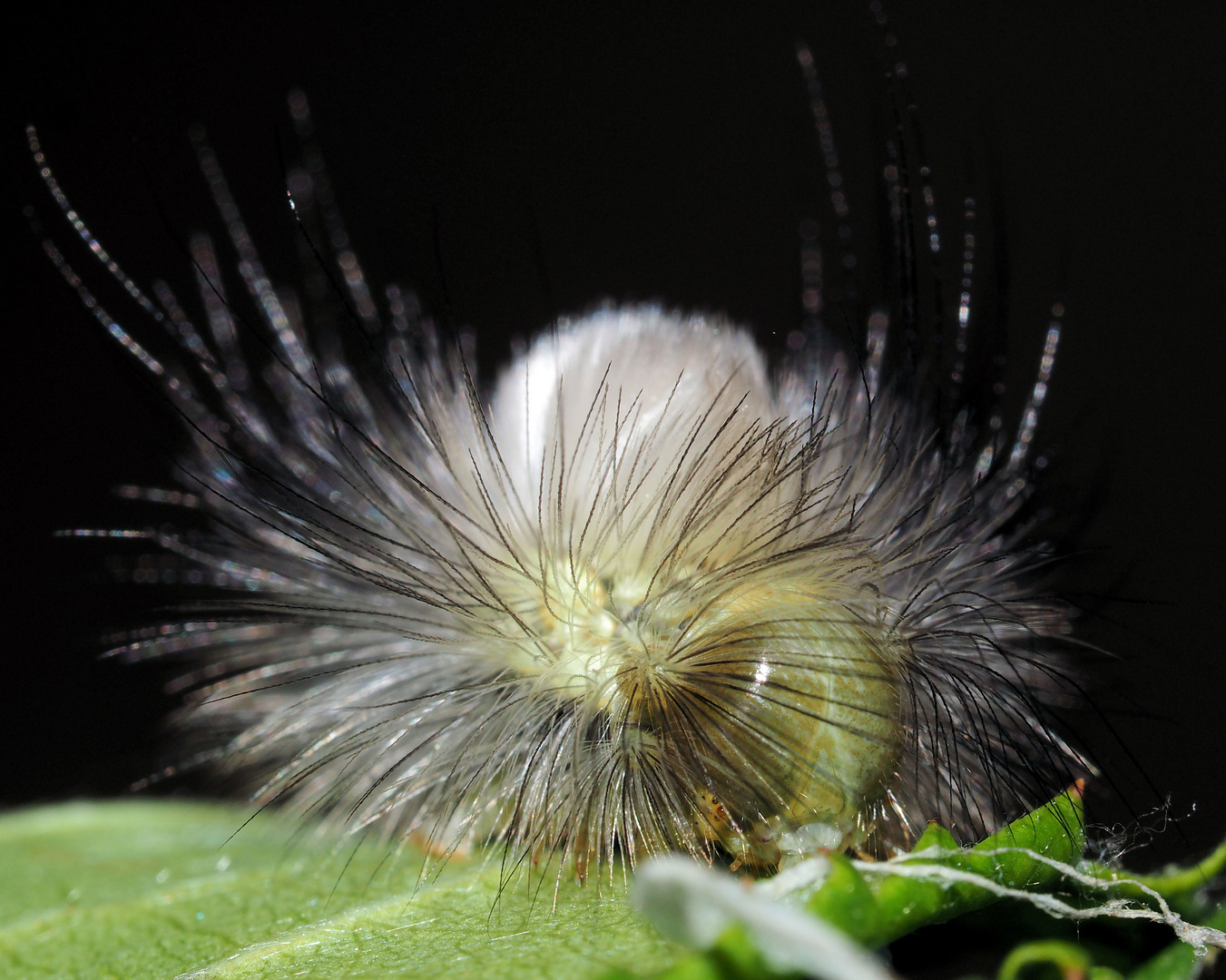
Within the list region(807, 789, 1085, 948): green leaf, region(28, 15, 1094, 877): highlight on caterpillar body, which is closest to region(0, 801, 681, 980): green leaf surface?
region(28, 15, 1094, 877): highlight on caterpillar body

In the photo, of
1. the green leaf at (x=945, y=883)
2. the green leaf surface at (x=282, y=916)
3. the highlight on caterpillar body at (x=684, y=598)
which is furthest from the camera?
the highlight on caterpillar body at (x=684, y=598)

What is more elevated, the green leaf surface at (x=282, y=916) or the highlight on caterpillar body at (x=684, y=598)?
the highlight on caterpillar body at (x=684, y=598)

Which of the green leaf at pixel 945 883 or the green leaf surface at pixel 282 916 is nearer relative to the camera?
the green leaf at pixel 945 883

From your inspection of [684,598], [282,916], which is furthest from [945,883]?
[282,916]

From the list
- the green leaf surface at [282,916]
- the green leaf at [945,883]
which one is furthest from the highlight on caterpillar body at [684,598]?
the green leaf at [945,883]

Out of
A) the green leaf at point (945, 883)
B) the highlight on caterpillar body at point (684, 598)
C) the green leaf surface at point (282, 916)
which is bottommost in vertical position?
the green leaf surface at point (282, 916)

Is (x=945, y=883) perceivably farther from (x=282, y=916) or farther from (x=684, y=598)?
(x=282, y=916)

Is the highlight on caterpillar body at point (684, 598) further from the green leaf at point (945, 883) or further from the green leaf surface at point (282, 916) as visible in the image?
the green leaf at point (945, 883)

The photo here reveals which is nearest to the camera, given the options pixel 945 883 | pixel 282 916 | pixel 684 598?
pixel 945 883
